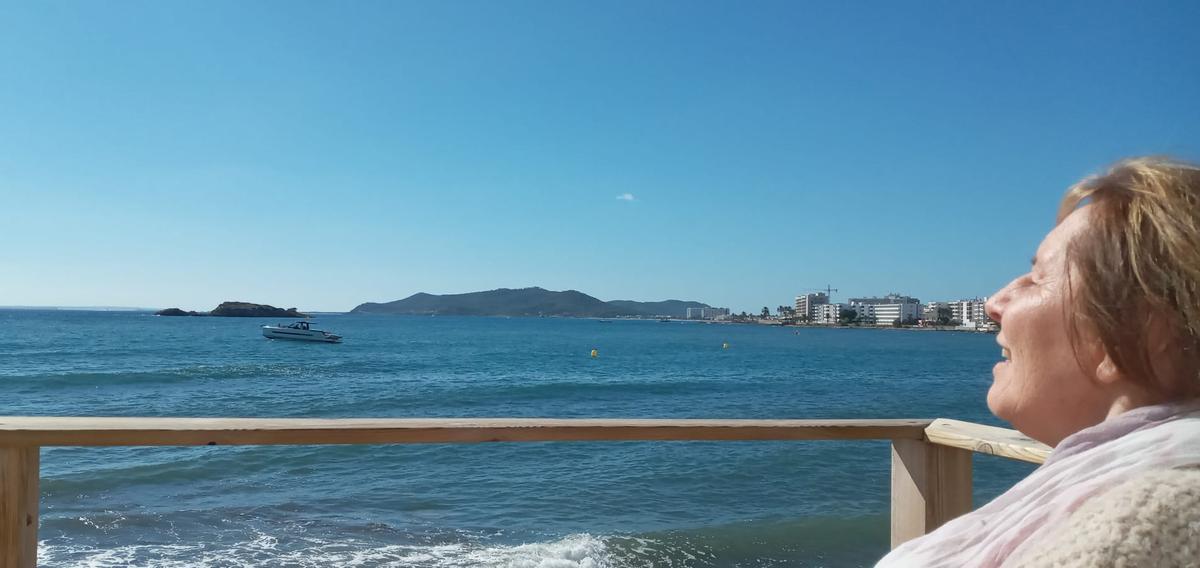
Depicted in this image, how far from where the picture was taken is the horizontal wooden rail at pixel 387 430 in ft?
5.18

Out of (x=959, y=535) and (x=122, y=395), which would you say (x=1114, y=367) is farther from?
(x=122, y=395)

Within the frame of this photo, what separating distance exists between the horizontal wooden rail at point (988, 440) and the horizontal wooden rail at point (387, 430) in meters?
0.06

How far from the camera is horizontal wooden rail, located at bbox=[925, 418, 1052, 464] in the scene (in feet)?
5.18

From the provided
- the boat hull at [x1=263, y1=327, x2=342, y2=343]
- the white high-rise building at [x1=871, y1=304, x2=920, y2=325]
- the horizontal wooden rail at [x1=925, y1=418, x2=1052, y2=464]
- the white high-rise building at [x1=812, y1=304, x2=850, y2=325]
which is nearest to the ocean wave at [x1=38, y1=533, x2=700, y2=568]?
the horizontal wooden rail at [x1=925, y1=418, x2=1052, y2=464]

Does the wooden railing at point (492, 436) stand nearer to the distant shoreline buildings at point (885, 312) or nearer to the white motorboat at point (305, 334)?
the white motorboat at point (305, 334)

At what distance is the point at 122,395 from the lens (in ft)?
63.7

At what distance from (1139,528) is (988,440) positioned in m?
1.38

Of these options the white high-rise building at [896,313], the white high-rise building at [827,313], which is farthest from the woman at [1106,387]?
the white high-rise building at [827,313]

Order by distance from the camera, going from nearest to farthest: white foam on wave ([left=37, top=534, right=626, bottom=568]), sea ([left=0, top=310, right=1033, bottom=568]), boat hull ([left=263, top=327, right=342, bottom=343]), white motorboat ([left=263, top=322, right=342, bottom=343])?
white foam on wave ([left=37, top=534, right=626, bottom=568])
sea ([left=0, top=310, right=1033, bottom=568])
boat hull ([left=263, top=327, right=342, bottom=343])
white motorboat ([left=263, top=322, right=342, bottom=343])

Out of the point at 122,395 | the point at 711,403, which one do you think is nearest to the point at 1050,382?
the point at 711,403

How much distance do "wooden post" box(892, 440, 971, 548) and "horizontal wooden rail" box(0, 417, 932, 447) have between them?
0.08 meters

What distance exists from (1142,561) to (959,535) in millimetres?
228

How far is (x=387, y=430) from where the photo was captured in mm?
1669

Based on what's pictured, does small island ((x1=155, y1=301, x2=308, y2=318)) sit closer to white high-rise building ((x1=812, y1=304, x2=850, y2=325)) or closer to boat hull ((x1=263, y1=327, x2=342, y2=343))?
boat hull ((x1=263, y1=327, x2=342, y2=343))
